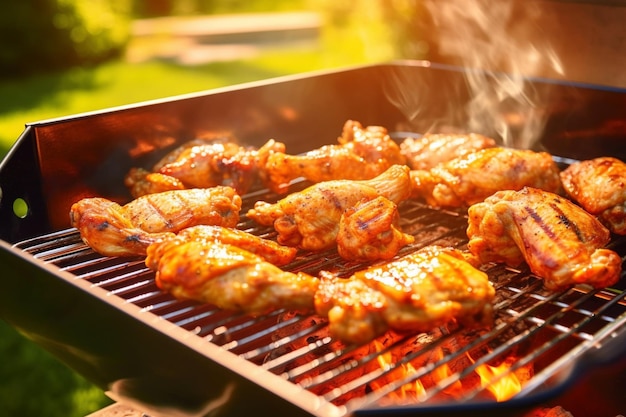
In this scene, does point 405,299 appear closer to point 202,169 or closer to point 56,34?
point 202,169

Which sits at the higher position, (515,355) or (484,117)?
(484,117)

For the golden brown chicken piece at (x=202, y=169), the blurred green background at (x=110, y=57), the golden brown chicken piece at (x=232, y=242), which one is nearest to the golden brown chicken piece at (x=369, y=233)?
the golden brown chicken piece at (x=232, y=242)

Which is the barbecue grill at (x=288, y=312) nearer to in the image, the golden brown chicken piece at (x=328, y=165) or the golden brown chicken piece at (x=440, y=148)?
the golden brown chicken piece at (x=328, y=165)

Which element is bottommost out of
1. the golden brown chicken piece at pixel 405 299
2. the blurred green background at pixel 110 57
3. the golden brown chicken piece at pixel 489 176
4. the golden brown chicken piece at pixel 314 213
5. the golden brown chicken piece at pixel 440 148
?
the golden brown chicken piece at pixel 405 299

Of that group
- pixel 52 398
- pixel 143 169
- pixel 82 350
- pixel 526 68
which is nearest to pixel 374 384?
pixel 82 350

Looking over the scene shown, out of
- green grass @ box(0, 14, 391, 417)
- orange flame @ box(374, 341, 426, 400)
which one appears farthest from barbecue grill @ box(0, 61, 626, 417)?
green grass @ box(0, 14, 391, 417)

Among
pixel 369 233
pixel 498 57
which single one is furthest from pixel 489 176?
pixel 498 57

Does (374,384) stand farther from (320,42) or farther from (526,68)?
(320,42)
